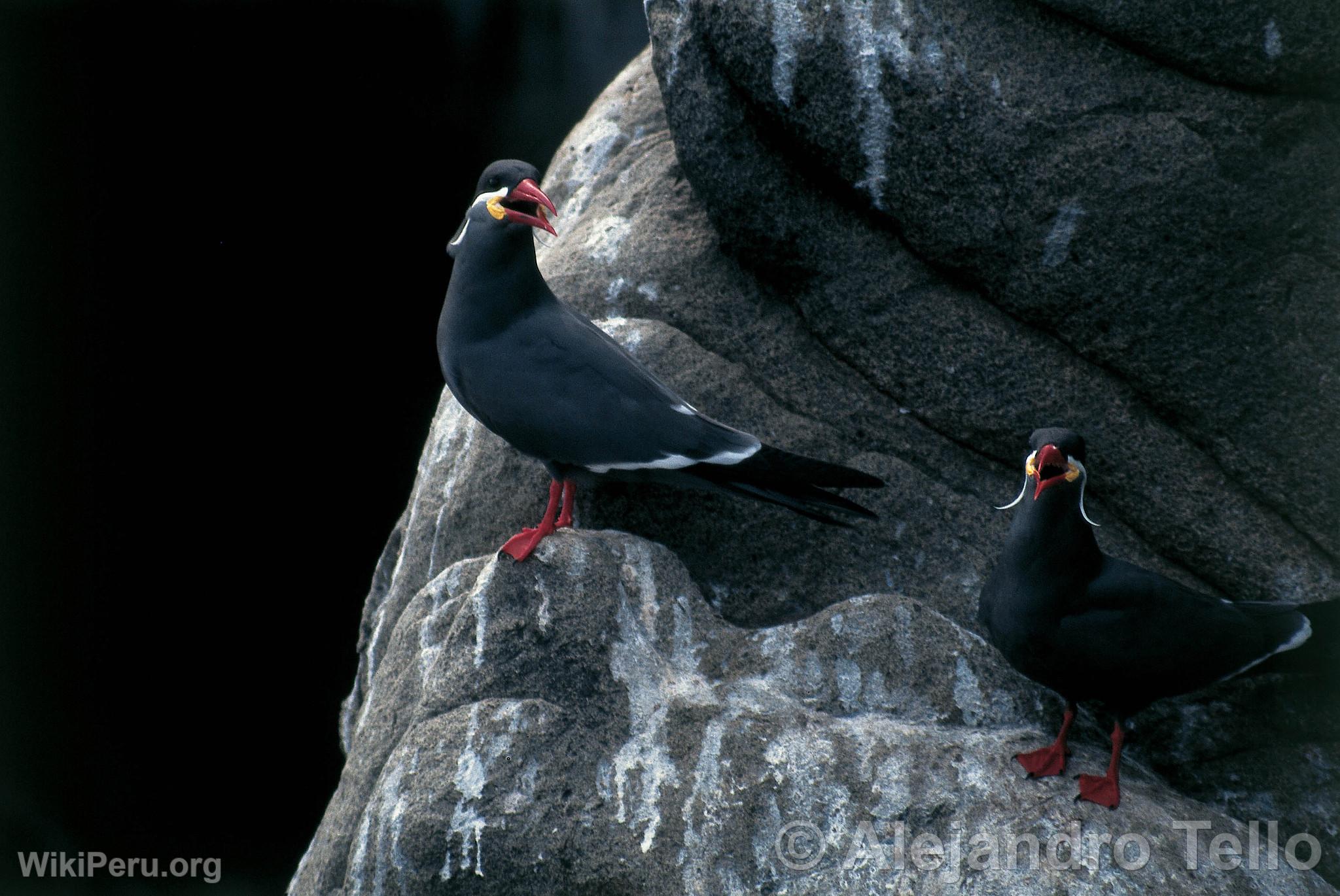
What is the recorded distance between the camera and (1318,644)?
10.7 ft

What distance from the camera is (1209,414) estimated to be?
11.8ft

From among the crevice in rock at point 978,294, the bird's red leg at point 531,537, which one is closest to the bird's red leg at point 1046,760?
the crevice in rock at point 978,294

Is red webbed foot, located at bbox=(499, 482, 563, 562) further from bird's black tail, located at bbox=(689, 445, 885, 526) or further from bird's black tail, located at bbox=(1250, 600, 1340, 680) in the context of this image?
bird's black tail, located at bbox=(1250, 600, 1340, 680)

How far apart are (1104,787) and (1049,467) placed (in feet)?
2.77

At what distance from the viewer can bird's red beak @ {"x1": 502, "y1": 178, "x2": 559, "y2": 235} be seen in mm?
3381

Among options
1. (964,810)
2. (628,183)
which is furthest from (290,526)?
(964,810)

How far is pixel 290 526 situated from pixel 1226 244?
7264 mm

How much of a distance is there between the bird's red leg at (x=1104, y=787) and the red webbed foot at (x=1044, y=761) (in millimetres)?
69

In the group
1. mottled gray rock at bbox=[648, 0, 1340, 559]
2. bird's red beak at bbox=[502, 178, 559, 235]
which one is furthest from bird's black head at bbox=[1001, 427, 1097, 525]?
bird's red beak at bbox=[502, 178, 559, 235]

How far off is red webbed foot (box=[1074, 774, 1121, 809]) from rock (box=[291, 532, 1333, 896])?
0.11 ft

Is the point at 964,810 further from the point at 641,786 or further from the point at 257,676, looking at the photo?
the point at 257,676

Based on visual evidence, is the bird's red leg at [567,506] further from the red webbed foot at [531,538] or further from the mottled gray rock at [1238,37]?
the mottled gray rock at [1238,37]

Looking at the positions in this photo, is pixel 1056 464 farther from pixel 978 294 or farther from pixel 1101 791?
pixel 978 294

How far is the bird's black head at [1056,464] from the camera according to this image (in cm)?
301
